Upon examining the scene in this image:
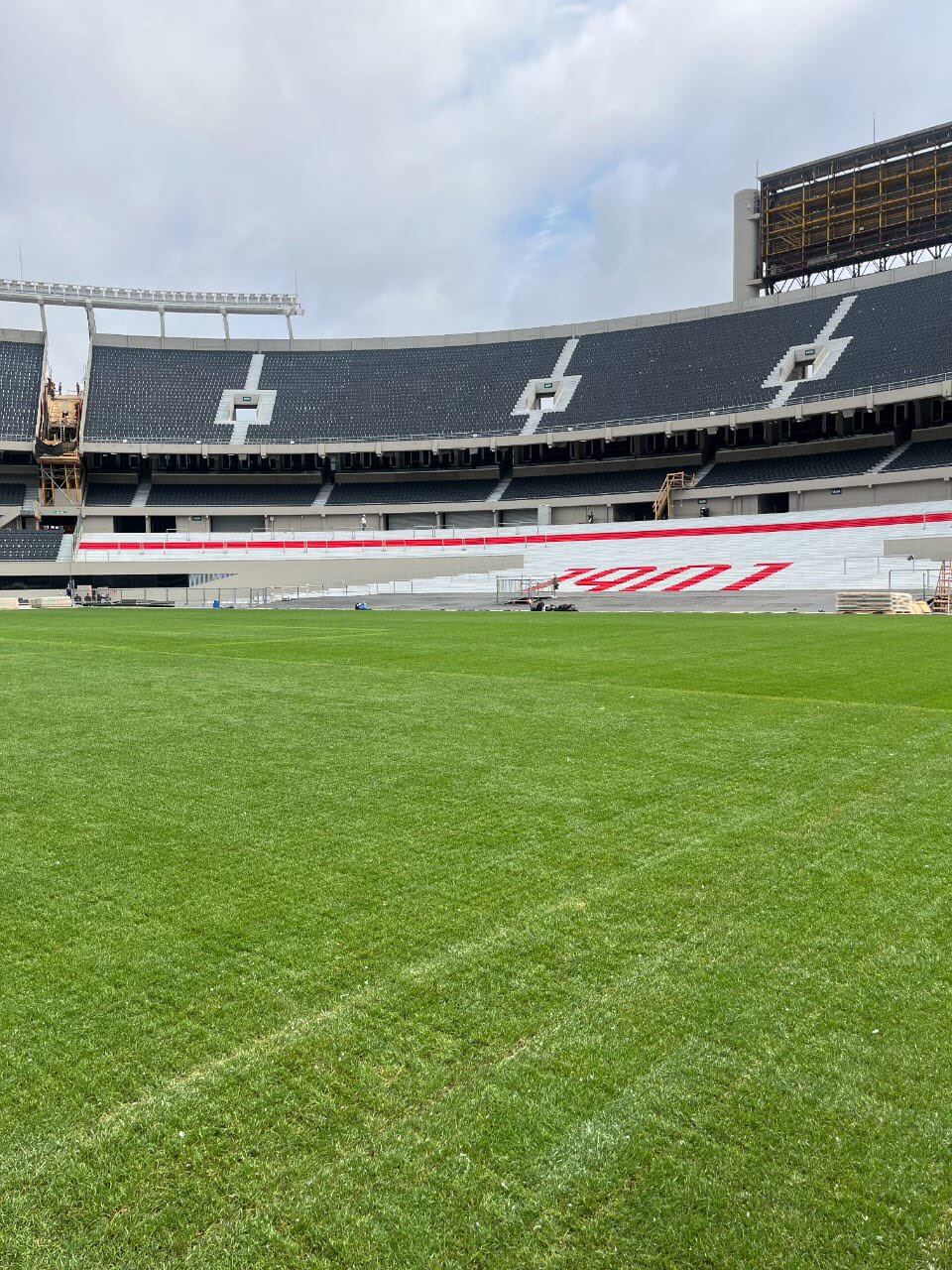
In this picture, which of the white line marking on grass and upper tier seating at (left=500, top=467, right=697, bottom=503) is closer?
the white line marking on grass

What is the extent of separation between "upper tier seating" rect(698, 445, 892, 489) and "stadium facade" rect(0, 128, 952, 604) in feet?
0.70

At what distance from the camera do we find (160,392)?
59.1 metres

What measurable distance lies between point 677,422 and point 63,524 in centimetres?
4097

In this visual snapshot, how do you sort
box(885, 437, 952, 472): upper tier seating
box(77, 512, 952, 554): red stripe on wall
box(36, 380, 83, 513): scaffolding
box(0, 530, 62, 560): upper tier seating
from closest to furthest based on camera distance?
box(885, 437, 952, 472): upper tier seating
box(77, 512, 952, 554): red stripe on wall
box(0, 530, 62, 560): upper tier seating
box(36, 380, 83, 513): scaffolding

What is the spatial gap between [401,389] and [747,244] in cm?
2567

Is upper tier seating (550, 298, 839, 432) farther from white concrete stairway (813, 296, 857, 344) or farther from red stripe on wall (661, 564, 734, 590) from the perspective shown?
red stripe on wall (661, 564, 734, 590)

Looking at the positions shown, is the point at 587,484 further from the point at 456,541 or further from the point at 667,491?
the point at 456,541

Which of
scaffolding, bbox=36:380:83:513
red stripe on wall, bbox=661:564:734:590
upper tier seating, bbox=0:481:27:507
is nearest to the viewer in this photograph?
red stripe on wall, bbox=661:564:734:590

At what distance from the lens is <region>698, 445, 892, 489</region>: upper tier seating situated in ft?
153

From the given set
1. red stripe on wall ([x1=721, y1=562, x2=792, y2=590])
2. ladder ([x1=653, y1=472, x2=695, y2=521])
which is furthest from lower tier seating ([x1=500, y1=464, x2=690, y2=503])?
red stripe on wall ([x1=721, y1=562, x2=792, y2=590])

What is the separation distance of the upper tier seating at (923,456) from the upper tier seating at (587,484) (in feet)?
41.6

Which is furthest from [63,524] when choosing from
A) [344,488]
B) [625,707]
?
[625,707]

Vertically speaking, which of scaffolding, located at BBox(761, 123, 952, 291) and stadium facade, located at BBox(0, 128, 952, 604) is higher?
scaffolding, located at BBox(761, 123, 952, 291)

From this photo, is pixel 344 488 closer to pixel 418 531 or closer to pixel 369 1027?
pixel 418 531
